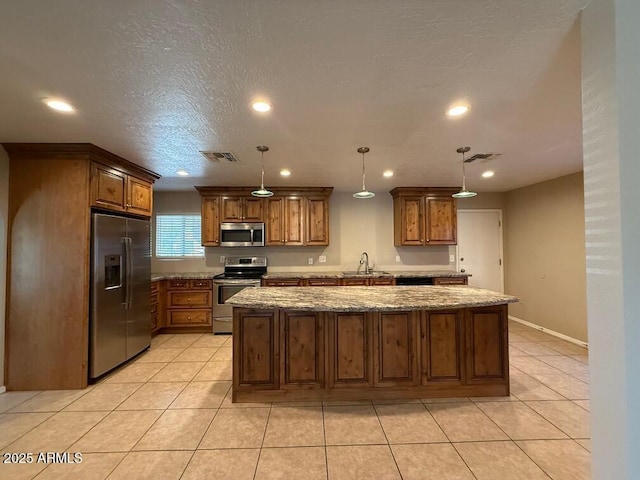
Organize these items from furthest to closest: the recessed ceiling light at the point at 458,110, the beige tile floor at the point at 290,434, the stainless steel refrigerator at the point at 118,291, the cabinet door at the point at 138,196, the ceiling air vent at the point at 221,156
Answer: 1. the cabinet door at the point at 138,196
2. the ceiling air vent at the point at 221,156
3. the stainless steel refrigerator at the point at 118,291
4. the recessed ceiling light at the point at 458,110
5. the beige tile floor at the point at 290,434

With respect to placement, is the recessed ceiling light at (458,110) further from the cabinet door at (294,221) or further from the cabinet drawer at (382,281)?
the cabinet door at (294,221)

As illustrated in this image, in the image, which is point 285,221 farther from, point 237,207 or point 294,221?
point 237,207

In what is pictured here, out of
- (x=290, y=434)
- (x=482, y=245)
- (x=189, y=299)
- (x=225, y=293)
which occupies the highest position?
(x=482, y=245)

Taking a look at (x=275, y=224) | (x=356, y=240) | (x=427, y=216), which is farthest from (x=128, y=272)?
(x=427, y=216)

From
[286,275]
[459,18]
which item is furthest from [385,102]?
[286,275]

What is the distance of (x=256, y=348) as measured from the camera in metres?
2.66

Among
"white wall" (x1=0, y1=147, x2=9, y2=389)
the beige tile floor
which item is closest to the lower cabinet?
the beige tile floor

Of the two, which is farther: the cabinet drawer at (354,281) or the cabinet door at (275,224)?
the cabinet door at (275,224)

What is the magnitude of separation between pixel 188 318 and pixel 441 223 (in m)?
4.57

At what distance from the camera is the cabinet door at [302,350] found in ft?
8.73

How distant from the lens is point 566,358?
3621 mm

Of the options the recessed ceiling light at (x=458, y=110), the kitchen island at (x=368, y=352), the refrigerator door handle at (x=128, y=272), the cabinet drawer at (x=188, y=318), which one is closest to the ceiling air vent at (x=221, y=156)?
the refrigerator door handle at (x=128, y=272)

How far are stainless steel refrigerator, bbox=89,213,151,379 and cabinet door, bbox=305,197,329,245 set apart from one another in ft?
7.95

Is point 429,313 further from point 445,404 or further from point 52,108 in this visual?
point 52,108
